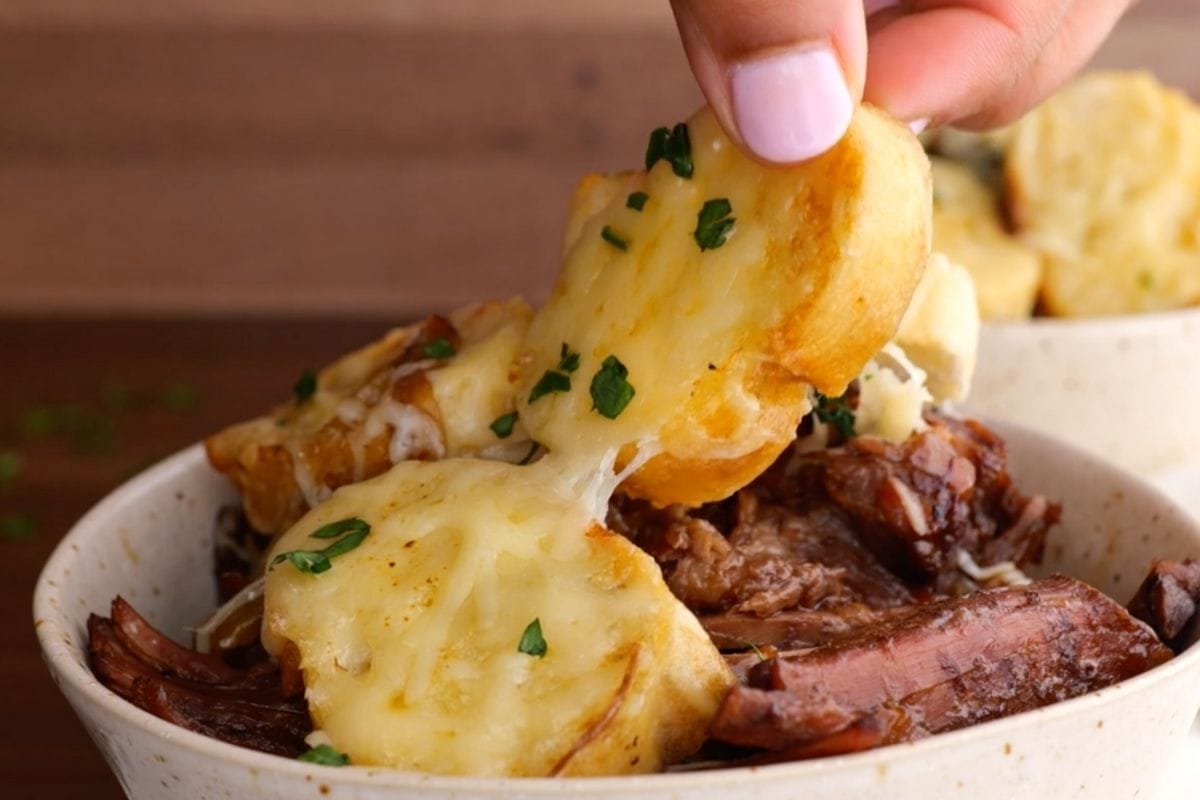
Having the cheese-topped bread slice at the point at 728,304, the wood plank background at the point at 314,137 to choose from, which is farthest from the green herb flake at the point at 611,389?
the wood plank background at the point at 314,137

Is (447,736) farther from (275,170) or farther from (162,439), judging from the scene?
(275,170)

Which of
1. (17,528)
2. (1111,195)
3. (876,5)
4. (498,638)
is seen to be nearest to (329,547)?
(498,638)

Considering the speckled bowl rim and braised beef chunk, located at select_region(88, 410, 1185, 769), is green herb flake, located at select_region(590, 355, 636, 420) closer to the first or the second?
braised beef chunk, located at select_region(88, 410, 1185, 769)

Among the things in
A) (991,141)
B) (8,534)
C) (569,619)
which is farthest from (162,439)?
(569,619)

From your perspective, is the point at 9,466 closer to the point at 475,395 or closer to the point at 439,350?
the point at 439,350

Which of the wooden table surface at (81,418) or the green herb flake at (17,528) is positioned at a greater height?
the green herb flake at (17,528)

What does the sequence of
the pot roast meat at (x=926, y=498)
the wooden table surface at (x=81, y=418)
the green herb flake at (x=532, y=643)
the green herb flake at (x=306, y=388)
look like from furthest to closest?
1. the wooden table surface at (x=81, y=418)
2. the green herb flake at (x=306, y=388)
3. the pot roast meat at (x=926, y=498)
4. the green herb flake at (x=532, y=643)

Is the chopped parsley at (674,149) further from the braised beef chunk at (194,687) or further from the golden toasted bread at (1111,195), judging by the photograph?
the golden toasted bread at (1111,195)
